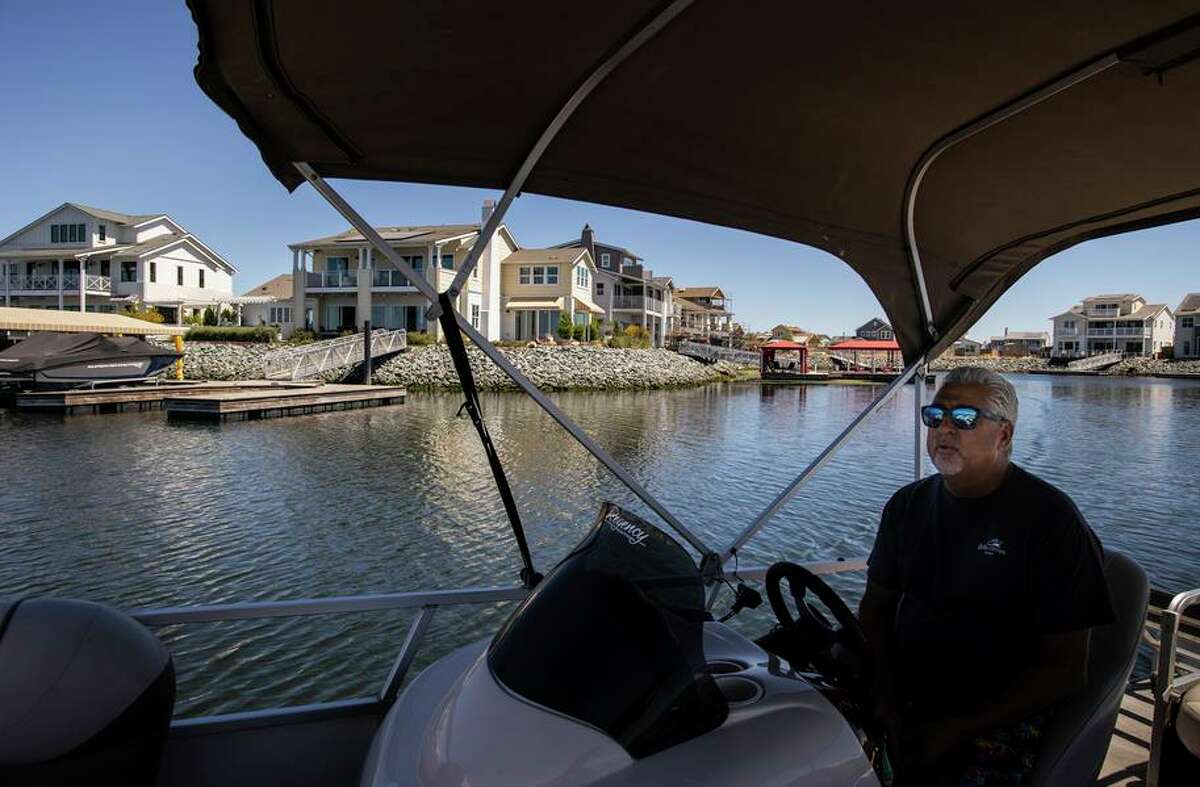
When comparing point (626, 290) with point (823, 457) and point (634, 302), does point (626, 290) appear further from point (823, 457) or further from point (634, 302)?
point (823, 457)

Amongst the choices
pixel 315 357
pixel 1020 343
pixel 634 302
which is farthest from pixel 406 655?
pixel 1020 343

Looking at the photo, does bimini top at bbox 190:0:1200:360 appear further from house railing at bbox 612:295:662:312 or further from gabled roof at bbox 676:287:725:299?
gabled roof at bbox 676:287:725:299

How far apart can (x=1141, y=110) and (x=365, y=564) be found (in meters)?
8.30

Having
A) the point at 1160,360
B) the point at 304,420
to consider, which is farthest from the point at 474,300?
the point at 1160,360

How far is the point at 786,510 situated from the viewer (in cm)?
1177

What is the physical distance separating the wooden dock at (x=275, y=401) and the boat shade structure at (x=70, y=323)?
24.7 feet

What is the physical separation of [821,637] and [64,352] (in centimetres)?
3038

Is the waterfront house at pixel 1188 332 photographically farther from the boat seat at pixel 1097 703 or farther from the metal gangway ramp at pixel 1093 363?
the boat seat at pixel 1097 703

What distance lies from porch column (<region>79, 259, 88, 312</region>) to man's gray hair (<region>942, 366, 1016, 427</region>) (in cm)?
5412

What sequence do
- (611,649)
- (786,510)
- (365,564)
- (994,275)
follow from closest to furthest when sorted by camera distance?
(611,649)
(994,275)
(365,564)
(786,510)

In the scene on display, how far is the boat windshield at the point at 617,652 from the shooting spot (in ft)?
5.24

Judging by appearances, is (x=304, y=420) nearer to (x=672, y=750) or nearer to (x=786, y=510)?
(x=786, y=510)

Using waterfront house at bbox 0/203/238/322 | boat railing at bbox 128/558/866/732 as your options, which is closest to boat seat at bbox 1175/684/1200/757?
boat railing at bbox 128/558/866/732

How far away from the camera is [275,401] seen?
23453 mm
